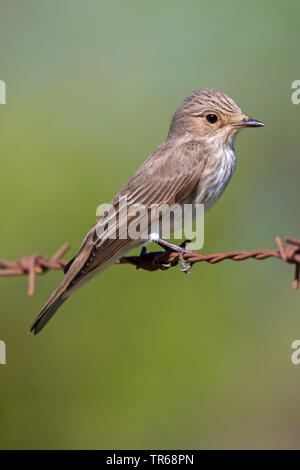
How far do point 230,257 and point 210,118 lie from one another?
2198mm

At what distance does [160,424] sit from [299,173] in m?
4.27

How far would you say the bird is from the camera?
535 centimetres

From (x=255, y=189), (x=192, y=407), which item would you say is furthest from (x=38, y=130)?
(x=192, y=407)

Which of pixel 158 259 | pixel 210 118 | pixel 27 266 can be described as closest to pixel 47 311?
pixel 27 266

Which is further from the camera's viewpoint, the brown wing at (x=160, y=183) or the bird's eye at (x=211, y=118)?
the bird's eye at (x=211, y=118)

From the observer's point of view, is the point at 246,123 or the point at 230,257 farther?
the point at 246,123

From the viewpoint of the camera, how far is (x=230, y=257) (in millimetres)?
4336

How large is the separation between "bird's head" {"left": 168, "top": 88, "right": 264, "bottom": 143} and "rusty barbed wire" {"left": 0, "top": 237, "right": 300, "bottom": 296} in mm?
1015

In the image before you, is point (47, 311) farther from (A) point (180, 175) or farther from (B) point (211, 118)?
(B) point (211, 118)

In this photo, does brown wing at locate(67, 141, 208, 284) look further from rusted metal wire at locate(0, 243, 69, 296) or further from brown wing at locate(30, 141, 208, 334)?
rusted metal wire at locate(0, 243, 69, 296)

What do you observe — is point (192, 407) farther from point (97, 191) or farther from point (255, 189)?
point (255, 189)

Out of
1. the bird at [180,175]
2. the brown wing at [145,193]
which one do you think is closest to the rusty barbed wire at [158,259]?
the bird at [180,175]

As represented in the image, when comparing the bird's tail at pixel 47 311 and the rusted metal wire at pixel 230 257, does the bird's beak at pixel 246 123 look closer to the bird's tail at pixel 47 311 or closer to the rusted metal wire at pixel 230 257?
the rusted metal wire at pixel 230 257

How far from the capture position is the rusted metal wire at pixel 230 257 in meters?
3.97
